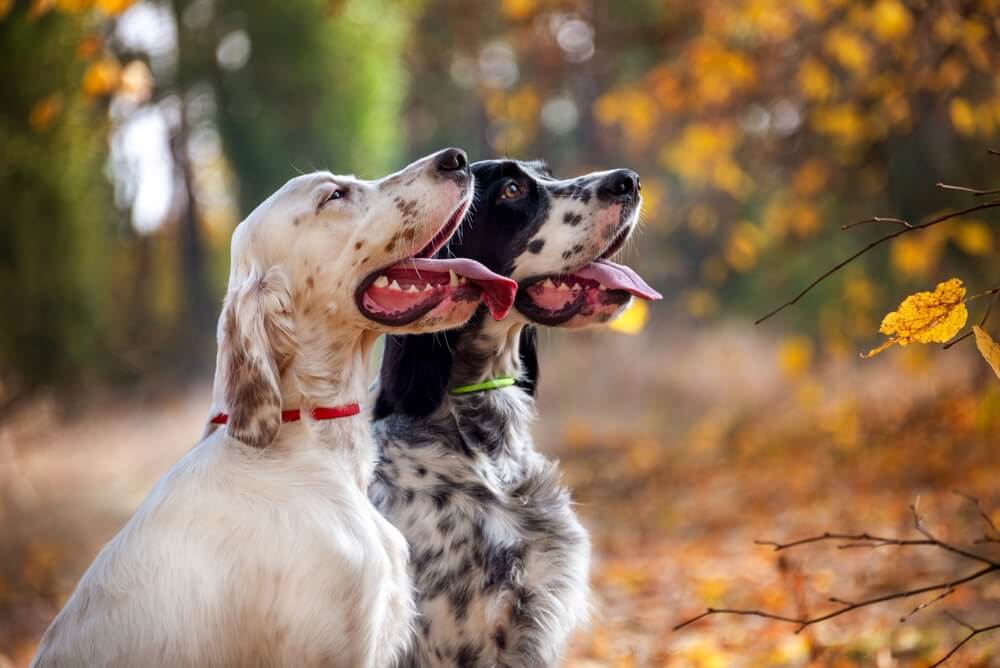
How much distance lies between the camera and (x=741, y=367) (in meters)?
11.5

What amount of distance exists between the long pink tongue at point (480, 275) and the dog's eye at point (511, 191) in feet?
1.89

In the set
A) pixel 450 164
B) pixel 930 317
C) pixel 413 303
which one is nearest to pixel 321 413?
pixel 413 303

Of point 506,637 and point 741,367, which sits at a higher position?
point 506,637

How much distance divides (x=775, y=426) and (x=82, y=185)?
6.61 metres

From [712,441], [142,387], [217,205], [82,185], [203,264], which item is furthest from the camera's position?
[217,205]

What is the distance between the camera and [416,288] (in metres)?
2.81

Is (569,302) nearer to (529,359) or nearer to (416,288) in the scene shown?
(529,359)

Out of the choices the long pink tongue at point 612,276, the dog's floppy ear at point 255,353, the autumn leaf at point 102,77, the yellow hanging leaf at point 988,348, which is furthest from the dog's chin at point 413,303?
the autumn leaf at point 102,77

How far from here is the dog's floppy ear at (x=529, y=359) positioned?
3.69 metres

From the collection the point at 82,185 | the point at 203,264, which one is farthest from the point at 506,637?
the point at 203,264

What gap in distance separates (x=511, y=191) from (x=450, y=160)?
2.07ft

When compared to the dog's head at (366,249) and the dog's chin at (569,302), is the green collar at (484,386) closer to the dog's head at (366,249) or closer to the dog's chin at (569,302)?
the dog's chin at (569,302)

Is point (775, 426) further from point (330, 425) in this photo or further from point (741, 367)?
point (330, 425)

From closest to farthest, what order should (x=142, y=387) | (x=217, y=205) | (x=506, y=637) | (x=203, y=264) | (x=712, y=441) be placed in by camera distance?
1. (x=506, y=637)
2. (x=712, y=441)
3. (x=142, y=387)
4. (x=203, y=264)
5. (x=217, y=205)
